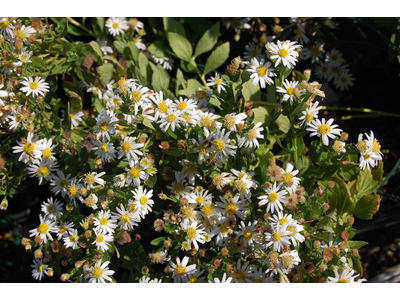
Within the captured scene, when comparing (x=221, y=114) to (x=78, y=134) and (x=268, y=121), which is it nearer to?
(x=268, y=121)

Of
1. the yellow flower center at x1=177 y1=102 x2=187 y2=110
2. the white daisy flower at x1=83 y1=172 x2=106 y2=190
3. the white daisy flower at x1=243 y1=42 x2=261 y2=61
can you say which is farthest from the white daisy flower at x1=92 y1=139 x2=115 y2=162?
the white daisy flower at x1=243 y1=42 x2=261 y2=61

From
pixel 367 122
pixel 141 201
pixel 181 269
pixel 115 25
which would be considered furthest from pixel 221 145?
pixel 367 122

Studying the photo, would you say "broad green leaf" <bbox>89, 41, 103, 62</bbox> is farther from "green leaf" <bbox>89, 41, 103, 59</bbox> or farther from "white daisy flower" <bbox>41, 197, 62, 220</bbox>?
"white daisy flower" <bbox>41, 197, 62, 220</bbox>

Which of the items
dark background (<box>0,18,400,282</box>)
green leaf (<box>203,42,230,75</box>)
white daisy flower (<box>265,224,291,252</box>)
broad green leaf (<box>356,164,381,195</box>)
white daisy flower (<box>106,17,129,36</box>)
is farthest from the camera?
dark background (<box>0,18,400,282</box>)

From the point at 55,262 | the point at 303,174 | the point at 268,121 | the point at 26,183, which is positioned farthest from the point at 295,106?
the point at 26,183

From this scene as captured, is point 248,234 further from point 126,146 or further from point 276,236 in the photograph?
point 126,146

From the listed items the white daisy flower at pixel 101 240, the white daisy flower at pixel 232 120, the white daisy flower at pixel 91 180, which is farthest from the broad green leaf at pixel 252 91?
the white daisy flower at pixel 101 240

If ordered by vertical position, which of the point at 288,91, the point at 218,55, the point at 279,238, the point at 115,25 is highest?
the point at 115,25
